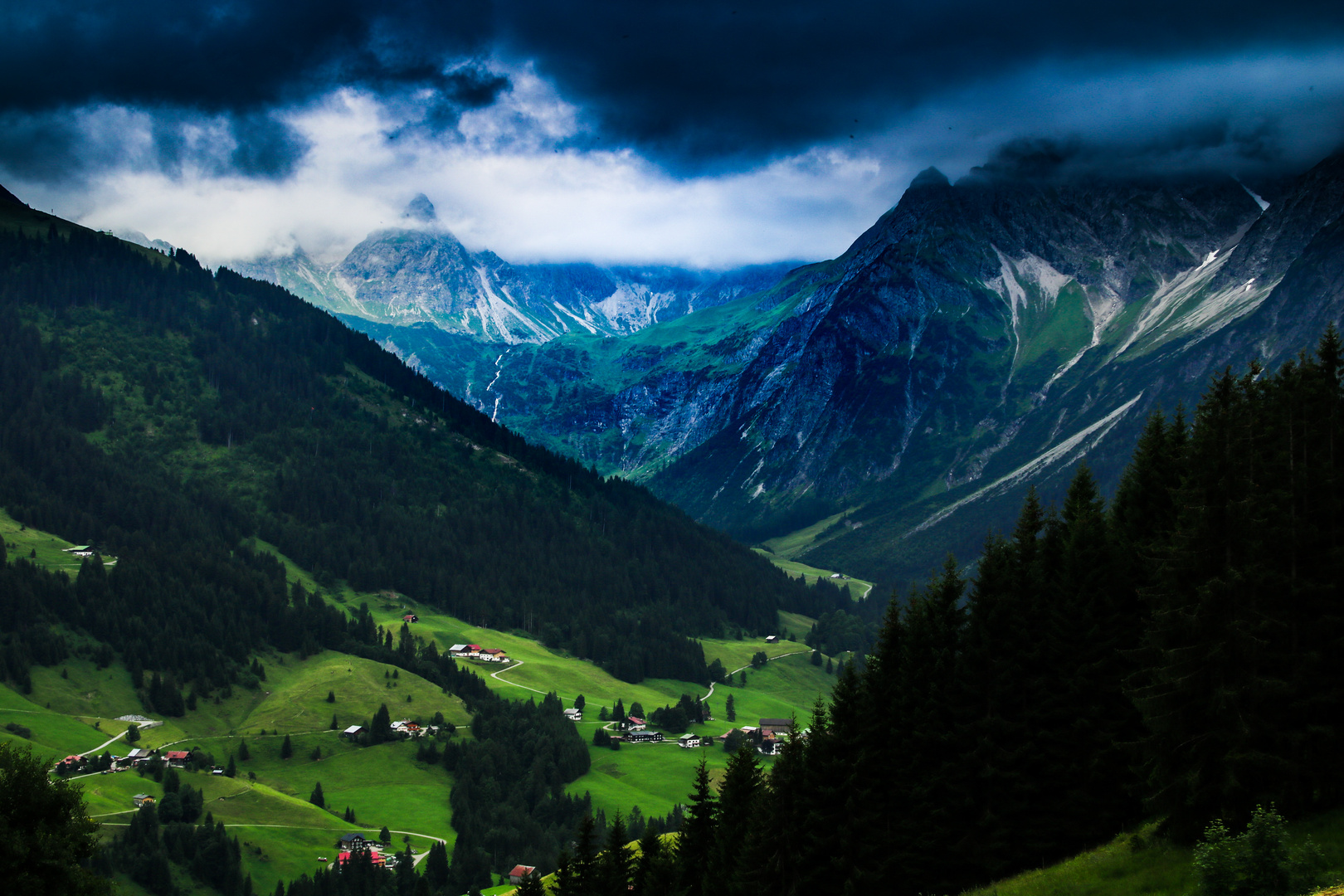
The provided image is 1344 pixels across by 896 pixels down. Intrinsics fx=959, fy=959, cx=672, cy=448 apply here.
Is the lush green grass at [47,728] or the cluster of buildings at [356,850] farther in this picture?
the lush green grass at [47,728]

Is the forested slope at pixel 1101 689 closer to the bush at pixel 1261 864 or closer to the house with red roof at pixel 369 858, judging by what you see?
the bush at pixel 1261 864

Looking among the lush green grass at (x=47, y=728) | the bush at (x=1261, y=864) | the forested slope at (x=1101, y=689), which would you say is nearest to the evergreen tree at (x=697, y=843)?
the forested slope at (x=1101, y=689)

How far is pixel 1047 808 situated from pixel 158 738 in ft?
622

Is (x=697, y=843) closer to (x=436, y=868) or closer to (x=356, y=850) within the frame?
(x=436, y=868)

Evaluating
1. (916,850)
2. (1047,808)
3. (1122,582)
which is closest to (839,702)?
(916,850)

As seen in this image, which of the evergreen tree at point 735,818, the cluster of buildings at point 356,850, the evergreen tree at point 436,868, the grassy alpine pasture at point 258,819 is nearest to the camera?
the evergreen tree at point 735,818

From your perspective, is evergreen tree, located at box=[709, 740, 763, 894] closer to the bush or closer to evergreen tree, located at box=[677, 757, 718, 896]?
evergreen tree, located at box=[677, 757, 718, 896]

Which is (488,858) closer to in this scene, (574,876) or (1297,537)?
(574,876)

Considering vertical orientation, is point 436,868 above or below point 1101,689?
below

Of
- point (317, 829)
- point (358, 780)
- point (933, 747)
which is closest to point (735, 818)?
point (933, 747)

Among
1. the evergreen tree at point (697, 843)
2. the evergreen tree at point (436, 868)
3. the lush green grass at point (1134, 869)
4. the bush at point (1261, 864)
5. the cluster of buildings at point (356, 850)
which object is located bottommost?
the evergreen tree at point (436, 868)

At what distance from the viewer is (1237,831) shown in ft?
131

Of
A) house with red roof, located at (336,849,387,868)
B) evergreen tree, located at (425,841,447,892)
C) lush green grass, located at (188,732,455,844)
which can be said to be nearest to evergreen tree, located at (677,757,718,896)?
evergreen tree, located at (425,841,447,892)

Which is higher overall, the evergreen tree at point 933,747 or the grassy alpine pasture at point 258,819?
the evergreen tree at point 933,747
